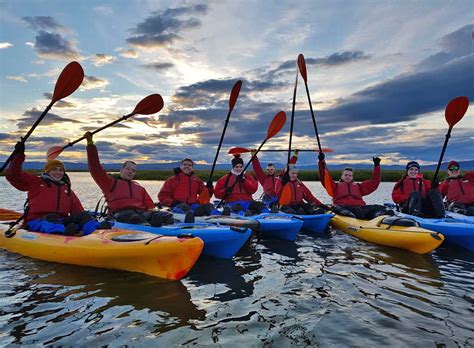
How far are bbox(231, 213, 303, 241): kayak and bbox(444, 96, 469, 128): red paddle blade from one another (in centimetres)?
450

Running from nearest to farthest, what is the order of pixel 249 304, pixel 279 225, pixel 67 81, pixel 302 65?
pixel 249 304, pixel 67 81, pixel 279 225, pixel 302 65

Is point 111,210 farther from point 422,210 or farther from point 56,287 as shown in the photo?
point 422,210

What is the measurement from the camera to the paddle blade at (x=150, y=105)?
7.75 meters

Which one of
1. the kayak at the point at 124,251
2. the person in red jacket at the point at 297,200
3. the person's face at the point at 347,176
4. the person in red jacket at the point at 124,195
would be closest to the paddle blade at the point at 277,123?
the person in red jacket at the point at 297,200

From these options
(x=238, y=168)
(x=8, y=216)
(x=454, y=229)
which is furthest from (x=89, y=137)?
(x=454, y=229)

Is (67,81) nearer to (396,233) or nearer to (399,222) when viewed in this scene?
(396,233)

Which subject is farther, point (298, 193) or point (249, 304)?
point (298, 193)

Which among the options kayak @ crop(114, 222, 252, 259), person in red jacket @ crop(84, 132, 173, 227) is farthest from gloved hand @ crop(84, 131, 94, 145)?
kayak @ crop(114, 222, 252, 259)

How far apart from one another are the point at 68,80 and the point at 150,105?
1.59m

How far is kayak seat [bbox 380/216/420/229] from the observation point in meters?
7.13

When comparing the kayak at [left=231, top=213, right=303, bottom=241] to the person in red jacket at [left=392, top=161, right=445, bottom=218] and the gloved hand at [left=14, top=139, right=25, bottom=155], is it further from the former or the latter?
the gloved hand at [left=14, top=139, right=25, bottom=155]

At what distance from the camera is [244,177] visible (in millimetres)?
9664

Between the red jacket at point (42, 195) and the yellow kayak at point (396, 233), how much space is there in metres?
5.77

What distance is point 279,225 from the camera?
750cm
